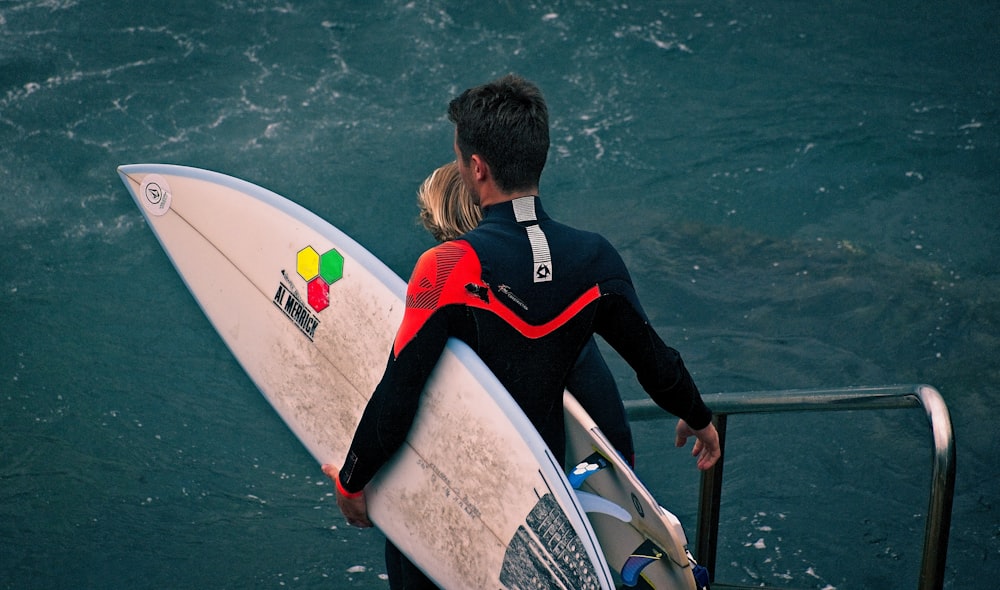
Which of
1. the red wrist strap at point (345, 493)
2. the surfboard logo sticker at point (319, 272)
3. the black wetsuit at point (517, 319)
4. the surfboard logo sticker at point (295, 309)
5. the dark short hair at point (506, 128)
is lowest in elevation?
the red wrist strap at point (345, 493)

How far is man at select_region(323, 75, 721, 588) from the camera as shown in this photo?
1818 millimetres

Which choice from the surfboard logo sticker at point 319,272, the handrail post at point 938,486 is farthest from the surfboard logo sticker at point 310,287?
the handrail post at point 938,486

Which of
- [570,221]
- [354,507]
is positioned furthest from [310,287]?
[570,221]

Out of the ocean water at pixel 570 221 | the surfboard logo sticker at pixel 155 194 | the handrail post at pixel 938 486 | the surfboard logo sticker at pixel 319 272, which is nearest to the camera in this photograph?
the handrail post at pixel 938 486

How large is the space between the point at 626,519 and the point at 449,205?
2.66ft

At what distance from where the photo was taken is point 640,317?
196cm

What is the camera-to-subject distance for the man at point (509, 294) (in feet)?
5.97

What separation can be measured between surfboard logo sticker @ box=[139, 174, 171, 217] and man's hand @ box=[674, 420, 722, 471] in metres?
2.01

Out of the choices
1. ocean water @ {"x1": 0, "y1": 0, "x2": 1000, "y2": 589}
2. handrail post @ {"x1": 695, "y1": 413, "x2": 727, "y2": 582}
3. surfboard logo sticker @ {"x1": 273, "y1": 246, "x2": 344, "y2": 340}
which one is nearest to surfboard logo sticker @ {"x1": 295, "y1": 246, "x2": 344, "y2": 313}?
surfboard logo sticker @ {"x1": 273, "y1": 246, "x2": 344, "y2": 340}

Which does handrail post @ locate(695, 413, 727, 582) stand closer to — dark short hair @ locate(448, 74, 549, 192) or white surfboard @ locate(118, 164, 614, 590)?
white surfboard @ locate(118, 164, 614, 590)

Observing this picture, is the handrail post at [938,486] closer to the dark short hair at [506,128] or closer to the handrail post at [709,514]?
the handrail post at [709,514]

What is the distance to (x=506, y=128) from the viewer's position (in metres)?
1.82

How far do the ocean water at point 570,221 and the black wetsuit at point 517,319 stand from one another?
1.71 metres

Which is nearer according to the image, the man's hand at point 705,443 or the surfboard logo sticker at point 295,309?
the man's hand at point 705,443
